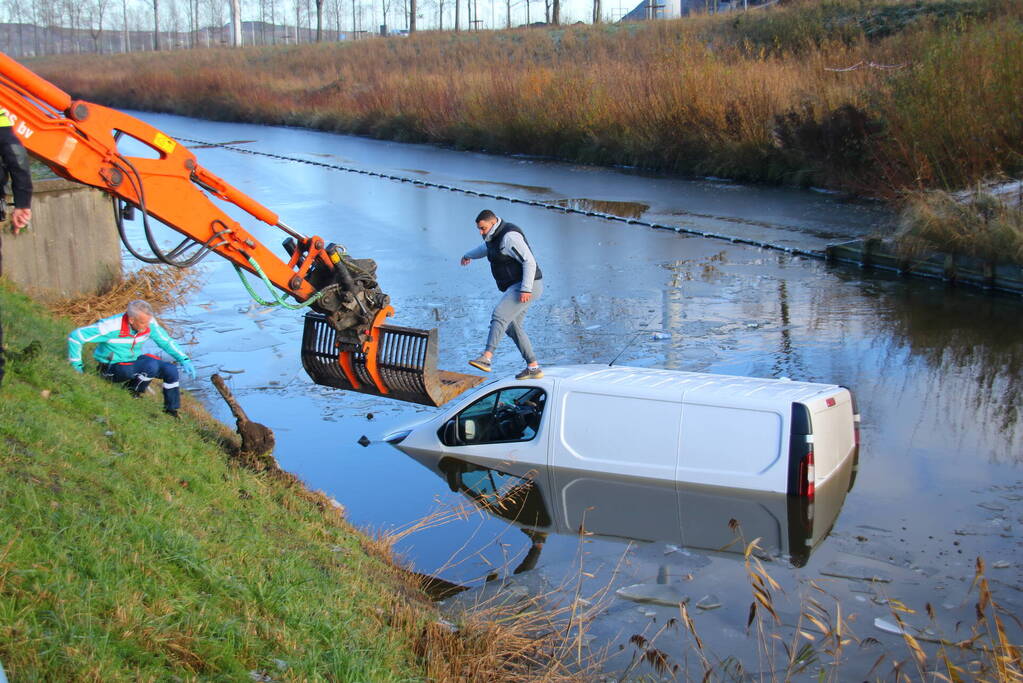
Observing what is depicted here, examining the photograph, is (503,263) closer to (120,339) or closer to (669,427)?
(669,427)

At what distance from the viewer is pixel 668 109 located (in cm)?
3142

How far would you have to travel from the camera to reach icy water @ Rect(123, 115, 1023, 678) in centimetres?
784

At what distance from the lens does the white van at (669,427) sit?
29.2 feet

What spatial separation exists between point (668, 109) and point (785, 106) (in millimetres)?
4133

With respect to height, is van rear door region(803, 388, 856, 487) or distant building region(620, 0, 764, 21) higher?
distant building region(620, 0, 764, 21)

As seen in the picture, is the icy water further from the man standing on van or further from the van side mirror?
the man standing on van

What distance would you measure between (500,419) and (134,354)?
139 inches

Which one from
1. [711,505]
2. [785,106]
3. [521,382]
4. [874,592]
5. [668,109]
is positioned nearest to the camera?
[874,592]

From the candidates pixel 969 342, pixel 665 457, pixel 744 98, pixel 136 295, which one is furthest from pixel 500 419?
pixel 744 98

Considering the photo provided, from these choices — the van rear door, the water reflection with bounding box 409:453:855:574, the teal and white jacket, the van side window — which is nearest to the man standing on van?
the van side window

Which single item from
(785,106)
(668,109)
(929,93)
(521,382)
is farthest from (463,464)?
(668,109)

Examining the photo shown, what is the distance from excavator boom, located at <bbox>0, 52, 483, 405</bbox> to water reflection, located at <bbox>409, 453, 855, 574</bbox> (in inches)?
43.2

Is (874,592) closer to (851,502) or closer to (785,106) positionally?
(851,502)

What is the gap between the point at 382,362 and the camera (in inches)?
378
